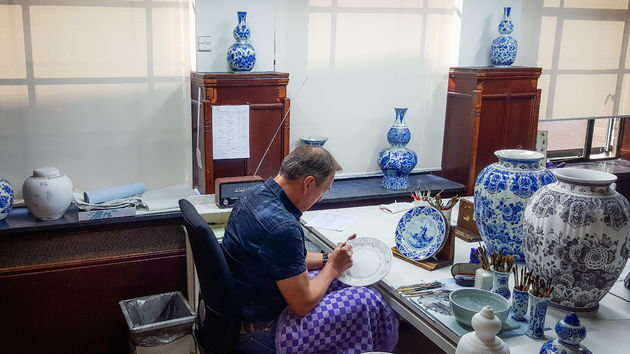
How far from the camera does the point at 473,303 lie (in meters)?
1.90

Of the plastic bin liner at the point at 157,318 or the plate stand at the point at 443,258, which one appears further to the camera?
the plastic bin liner at the point at 157,318

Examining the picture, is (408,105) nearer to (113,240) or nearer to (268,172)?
(268,172)

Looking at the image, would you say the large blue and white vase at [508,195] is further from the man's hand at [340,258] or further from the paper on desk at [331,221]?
the paper on desk at [331,221]

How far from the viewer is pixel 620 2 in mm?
5012

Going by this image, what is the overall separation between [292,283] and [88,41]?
2341mm

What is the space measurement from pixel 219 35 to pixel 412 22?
150cm

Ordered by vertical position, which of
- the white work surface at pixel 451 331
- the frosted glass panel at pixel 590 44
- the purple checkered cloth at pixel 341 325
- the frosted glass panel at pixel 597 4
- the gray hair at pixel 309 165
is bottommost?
the purple checkered cloth at pixel 341 325

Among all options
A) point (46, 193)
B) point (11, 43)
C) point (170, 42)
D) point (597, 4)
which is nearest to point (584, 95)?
point (597, 4)

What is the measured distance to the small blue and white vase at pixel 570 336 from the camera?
1.47 metres

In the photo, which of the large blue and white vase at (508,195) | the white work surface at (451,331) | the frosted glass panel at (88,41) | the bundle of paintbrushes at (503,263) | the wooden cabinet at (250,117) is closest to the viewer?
the white work surface at (451,331)

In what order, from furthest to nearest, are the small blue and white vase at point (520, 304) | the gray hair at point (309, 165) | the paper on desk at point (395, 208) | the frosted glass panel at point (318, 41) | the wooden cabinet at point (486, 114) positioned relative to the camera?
the wooden cabinet at point (486, 114), the frosted glass panel at point (318, 41), the paper on desk at point (395, 208), the gray hair at point (309, 165), the small blue and white vase at point (520, 304)

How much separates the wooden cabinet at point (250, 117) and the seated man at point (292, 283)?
1491 millimetres

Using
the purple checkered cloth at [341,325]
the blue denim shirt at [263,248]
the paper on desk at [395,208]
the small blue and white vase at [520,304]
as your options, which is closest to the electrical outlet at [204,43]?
the paper on desk at [395,208]

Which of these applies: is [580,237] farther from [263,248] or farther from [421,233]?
[263,248]
